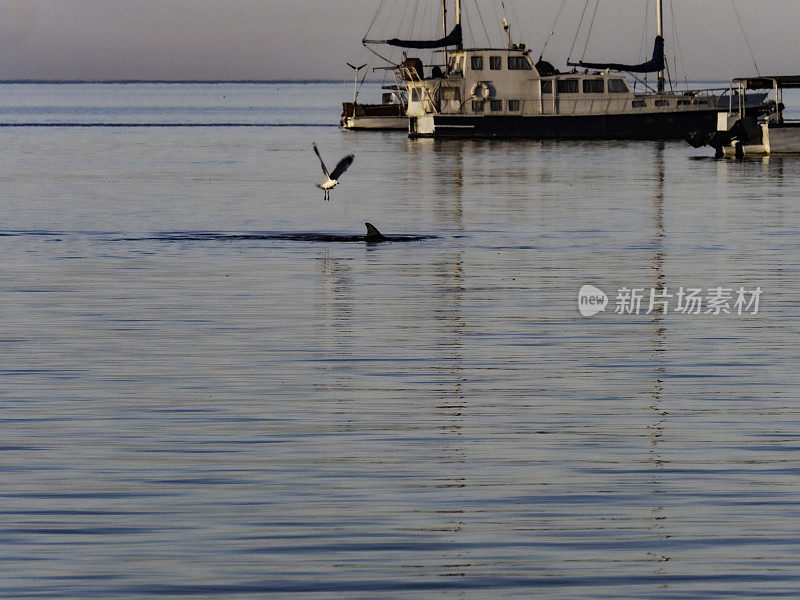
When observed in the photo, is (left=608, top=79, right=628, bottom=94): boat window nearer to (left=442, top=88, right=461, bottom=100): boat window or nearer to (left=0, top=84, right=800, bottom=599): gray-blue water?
(left=442, top=88, right=461, bottom=100): boat window

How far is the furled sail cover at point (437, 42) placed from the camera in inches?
4129

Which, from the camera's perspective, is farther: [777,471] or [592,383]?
[592,383]

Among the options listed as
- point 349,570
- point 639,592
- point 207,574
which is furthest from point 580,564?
point 207,574

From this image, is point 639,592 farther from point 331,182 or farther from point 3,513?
point 331,182

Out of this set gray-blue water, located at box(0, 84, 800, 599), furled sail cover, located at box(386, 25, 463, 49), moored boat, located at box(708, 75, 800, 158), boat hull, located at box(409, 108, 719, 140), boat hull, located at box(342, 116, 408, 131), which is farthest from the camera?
boat hull, located at box(342, 116, 408, 131)

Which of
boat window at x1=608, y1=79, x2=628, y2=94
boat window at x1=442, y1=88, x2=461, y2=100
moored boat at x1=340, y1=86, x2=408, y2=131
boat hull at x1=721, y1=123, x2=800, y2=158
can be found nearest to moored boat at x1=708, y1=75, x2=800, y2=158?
boat hull at x1=721, y1=123, x2=800, y2=158

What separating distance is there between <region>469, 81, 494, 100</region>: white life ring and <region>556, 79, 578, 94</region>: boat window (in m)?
4.28

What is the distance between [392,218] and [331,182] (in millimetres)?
10427

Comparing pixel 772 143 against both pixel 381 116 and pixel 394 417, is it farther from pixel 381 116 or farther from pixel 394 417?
pixel 381 116

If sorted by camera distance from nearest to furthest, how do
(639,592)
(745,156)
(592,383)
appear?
(639,592) → (592,383) → (745,156)

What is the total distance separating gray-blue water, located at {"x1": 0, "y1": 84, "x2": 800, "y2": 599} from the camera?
10.2 metres

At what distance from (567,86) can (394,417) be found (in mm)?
84033

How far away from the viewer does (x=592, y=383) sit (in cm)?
1706

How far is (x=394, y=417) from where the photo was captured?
49.5ft
